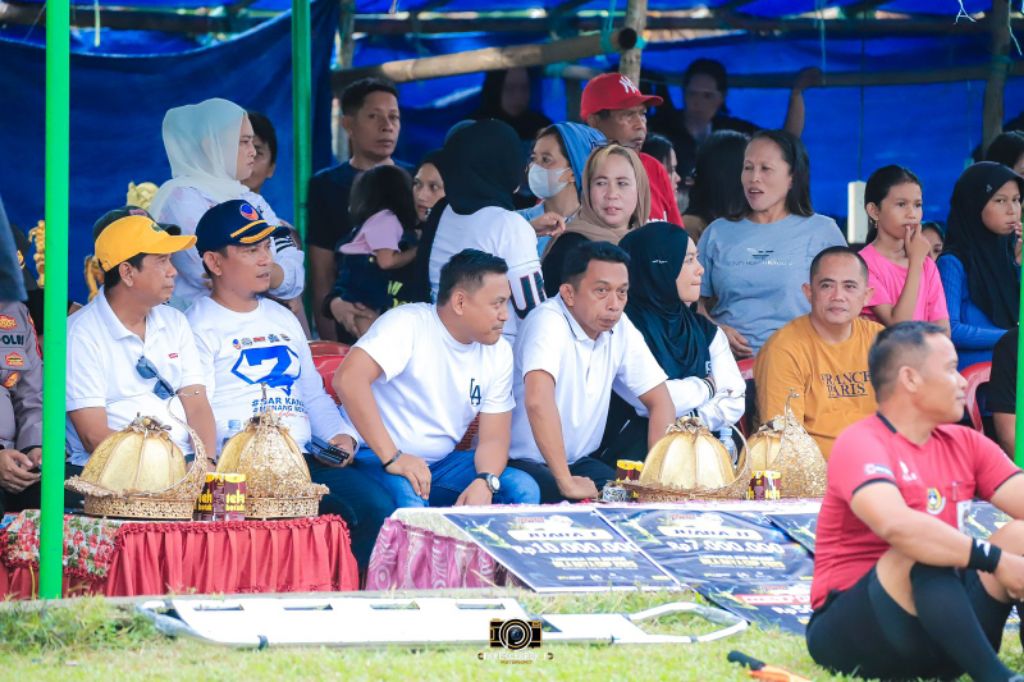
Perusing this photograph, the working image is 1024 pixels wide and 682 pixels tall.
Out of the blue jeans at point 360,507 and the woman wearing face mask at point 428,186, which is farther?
the woman wearing face mask at point 428,186

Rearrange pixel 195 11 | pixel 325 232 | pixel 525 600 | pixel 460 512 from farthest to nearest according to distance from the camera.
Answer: pixel 195 11 → pixel 325 232 → pixel 460 512 → pixel 525 600

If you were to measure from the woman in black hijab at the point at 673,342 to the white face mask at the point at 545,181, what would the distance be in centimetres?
54

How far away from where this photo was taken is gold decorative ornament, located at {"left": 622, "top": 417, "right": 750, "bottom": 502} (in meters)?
5.96

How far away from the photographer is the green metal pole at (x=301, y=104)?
8.89 meters

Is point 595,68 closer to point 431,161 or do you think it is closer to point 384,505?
point 431,161

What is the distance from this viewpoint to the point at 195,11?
36.3 ft

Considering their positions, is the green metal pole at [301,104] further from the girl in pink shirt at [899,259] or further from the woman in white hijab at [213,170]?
the girl in pink shirt at [899,259]

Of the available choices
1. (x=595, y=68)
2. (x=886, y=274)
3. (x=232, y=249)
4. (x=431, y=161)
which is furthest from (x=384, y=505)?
(x=595, y=68)

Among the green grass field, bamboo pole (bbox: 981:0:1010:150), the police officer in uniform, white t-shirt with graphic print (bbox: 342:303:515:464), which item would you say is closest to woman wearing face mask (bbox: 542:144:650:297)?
white t-shirt with graphic print (bbox: 342:303:515:464)

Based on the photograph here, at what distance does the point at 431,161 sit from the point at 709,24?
4.20 metres

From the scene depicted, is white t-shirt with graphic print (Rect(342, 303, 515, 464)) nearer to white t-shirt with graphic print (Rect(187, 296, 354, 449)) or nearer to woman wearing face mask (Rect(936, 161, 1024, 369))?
white t-shirt with graphic print (Rect(187, 296, 354, 449))

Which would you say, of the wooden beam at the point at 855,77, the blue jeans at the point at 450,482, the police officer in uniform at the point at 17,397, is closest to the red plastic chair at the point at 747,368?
the blue jeans at the point at 450,482

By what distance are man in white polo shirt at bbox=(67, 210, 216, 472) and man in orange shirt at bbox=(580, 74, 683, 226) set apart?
8.60 feet

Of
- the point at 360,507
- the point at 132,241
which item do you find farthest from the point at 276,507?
the point at 132,241
